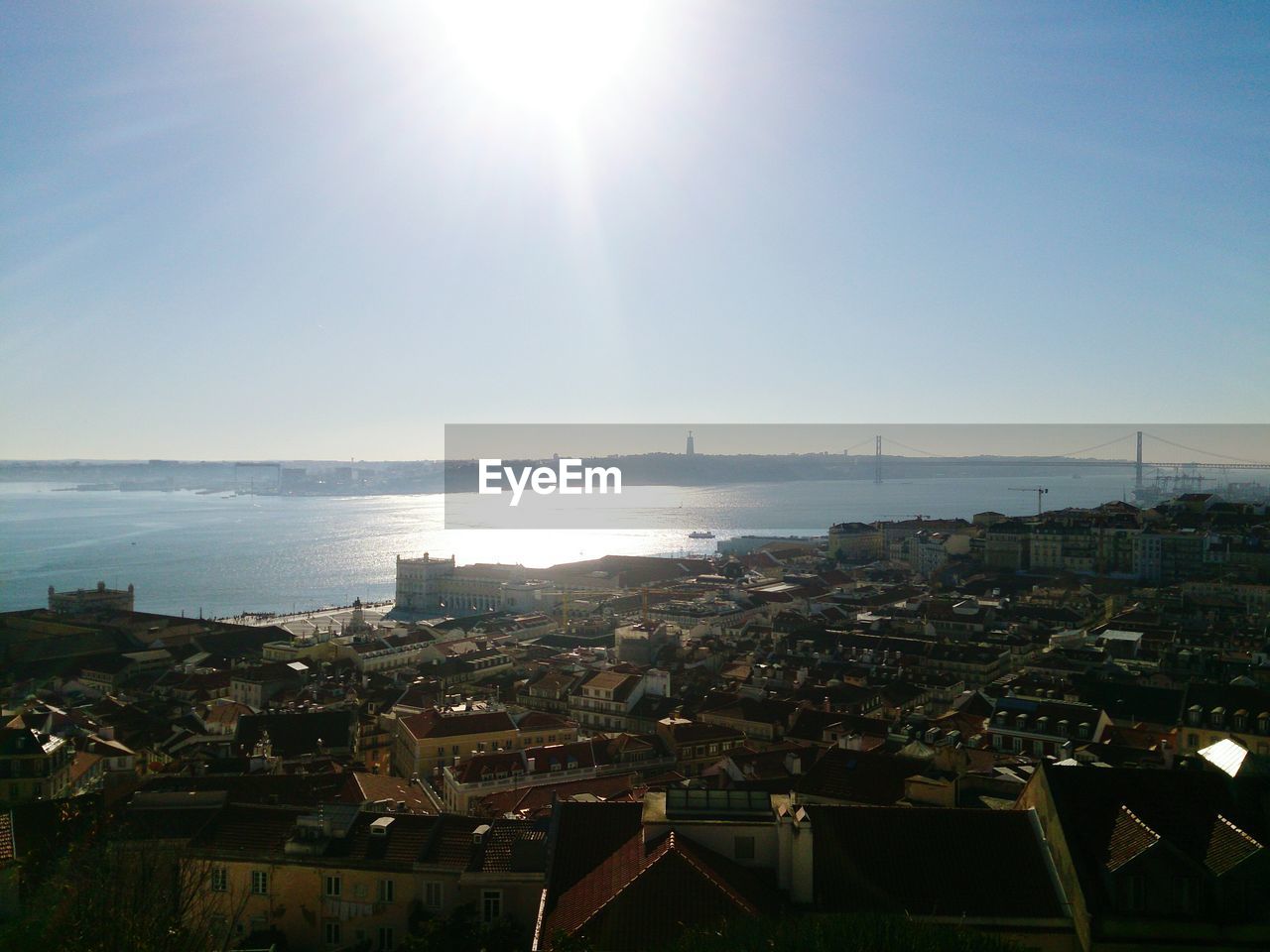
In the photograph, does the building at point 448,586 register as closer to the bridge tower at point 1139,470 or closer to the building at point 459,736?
the building at point 459,736

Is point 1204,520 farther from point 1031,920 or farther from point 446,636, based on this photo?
point 1031,920

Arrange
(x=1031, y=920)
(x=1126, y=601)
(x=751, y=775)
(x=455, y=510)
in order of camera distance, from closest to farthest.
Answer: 1. (x=1031, y=920)
2. (x=751, y=775)
3. (x=1126, y=601)
4. (x=455, y=510)

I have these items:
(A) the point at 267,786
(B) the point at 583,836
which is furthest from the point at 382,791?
(B) the point at 583,836

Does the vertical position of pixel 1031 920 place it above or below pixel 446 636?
above

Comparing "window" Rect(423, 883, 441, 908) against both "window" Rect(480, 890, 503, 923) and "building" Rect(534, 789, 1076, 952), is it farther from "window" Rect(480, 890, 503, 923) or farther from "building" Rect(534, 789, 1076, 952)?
"building" Rect(534, 789, 1076, 952)

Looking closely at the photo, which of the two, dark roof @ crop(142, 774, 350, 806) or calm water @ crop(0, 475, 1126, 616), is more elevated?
dark roof @ crop(142, 774, 350, 806)

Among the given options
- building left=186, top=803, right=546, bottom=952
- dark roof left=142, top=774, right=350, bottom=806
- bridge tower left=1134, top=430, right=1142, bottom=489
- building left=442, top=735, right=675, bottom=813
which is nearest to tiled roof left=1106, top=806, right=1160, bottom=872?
building left=186, top=803, right=546, bottom=952

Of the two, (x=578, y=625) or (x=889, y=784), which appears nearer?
(x=889, y=784)

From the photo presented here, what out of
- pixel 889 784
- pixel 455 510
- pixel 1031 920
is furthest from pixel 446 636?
pixel 455 510

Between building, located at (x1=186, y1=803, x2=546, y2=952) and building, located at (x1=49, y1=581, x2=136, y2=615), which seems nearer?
building, located at (x1=186, y1=803, x2=546, y2=952)
